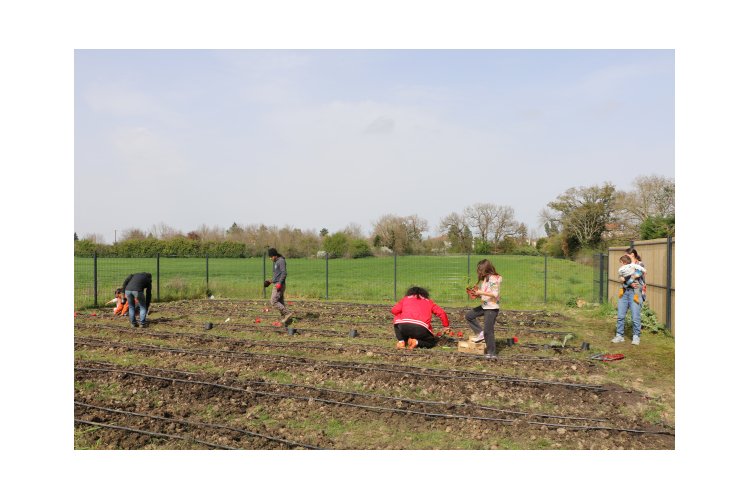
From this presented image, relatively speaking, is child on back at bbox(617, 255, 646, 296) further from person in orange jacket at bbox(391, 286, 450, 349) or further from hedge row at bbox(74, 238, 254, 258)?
hedge row at bbox(74, 238, 254, 258)

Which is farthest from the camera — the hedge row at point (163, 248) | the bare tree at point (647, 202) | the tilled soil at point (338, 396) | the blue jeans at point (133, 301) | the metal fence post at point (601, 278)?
the bare tree at point (647, 202)

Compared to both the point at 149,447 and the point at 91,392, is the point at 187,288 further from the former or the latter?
the point at 149,447

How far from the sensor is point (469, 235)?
49500 millimetres

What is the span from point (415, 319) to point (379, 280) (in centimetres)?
1561

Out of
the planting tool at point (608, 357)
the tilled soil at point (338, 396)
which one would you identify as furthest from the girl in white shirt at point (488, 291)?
the planting tool at point (608, 357)

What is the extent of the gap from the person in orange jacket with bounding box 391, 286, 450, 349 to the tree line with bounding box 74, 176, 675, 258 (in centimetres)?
1998

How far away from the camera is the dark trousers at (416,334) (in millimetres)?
10250

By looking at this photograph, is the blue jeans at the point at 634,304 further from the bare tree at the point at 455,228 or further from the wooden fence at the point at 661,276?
the bare tree at the point at 455,228

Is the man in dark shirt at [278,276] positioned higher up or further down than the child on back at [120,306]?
higher up

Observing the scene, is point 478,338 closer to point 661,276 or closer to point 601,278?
point 661,276

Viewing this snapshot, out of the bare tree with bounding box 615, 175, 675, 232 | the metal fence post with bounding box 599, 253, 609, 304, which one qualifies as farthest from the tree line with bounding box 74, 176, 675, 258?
the metal fence post with bounding box 599, 253, 609, 304

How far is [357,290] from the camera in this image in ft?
75.5

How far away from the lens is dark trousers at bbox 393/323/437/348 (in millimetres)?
10250

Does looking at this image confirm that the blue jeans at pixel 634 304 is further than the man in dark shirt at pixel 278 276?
No
